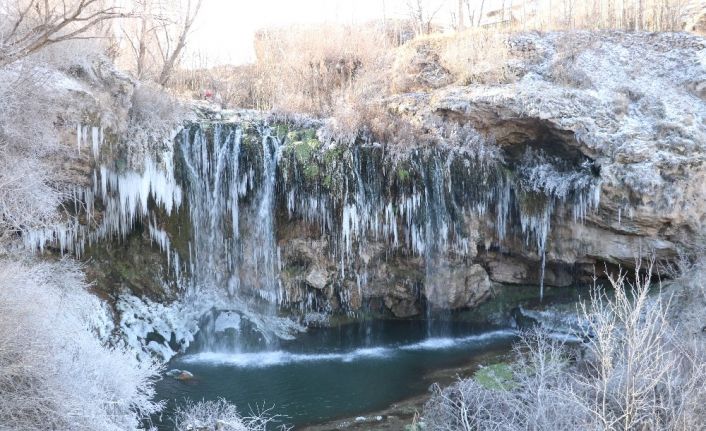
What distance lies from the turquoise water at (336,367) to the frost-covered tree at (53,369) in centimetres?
135

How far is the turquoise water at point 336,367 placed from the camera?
10.1m

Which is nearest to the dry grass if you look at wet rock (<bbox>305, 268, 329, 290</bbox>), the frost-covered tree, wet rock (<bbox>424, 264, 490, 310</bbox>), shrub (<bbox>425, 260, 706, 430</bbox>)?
wet rock (<bbox>305, 268, 329, 290</bbox>)

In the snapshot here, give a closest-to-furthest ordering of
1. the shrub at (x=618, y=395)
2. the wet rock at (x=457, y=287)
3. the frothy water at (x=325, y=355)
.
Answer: the shrub at (x=618, y=395), the frothy water at (x=325, y=355), the wet rock at (x=457, y=287)

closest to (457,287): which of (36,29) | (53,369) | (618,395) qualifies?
(618,395)

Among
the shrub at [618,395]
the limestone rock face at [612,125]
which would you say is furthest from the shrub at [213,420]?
the limestone rock face at [612,125]

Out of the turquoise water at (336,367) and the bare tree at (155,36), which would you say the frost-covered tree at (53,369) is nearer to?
the turquoise water at (336,367)

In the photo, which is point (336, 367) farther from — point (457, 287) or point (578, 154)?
point (578, 154)

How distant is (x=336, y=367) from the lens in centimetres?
1227

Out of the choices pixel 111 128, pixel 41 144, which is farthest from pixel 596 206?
pixel 41 144

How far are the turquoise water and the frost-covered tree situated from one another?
4.42ft

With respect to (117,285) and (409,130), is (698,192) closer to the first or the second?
(409,130)

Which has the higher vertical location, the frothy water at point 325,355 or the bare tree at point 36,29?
the bare tree at point 36,29

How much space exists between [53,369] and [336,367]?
254 inches

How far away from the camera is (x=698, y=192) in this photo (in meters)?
12.8
